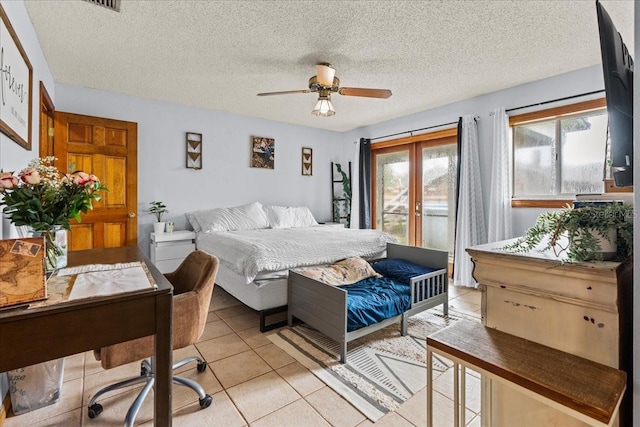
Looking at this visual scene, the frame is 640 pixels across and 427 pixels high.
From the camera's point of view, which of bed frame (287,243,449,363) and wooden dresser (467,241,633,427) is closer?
wooden dresser (467,241,633,427)

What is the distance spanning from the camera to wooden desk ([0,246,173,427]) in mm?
845

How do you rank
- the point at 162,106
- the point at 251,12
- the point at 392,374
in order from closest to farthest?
the point at 392,374 → the point at 251,12 → the point at 162,106

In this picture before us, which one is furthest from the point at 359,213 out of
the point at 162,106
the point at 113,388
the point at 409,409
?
the point at 113,388

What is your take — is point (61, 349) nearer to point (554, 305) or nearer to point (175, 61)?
point (554, 305)

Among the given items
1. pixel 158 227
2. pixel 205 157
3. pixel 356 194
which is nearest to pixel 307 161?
pixel 356 194

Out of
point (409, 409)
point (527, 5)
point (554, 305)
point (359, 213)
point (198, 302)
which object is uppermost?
point (527, 5)

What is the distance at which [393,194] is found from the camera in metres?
5.18

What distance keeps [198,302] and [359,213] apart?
385cm

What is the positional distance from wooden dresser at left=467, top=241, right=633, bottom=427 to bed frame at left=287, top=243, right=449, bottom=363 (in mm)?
1013

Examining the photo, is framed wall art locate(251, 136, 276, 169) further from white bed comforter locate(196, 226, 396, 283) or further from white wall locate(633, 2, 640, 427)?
white wall locate(633, 2, 640, 427)

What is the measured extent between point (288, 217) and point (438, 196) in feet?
7.35

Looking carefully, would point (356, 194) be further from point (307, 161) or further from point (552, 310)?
point (552, 310)

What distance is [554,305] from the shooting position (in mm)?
1033

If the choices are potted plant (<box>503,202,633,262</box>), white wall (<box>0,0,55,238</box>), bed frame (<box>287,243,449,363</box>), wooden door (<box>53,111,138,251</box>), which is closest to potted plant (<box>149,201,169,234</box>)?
wooden door (<box>53,111,138,251</box>)
